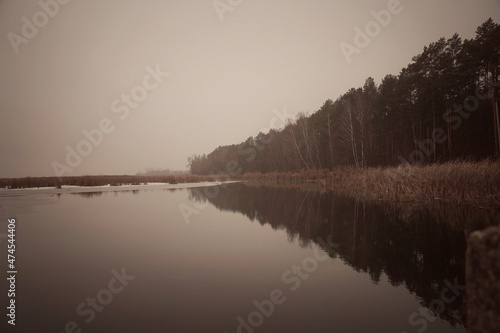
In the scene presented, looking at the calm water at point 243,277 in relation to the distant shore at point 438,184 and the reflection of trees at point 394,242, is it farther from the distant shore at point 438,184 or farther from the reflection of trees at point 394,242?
the distant shore at point 438,184

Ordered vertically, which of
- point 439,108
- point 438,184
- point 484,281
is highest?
point 439,108

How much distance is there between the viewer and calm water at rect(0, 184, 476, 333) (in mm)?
3613

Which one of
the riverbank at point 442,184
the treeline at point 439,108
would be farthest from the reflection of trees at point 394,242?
the treeline at point 439,108

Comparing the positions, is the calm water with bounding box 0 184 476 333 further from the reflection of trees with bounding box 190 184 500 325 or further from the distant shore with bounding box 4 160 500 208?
the distant shore with bounding box 4 160 500 208

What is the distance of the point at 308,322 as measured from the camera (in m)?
3.54

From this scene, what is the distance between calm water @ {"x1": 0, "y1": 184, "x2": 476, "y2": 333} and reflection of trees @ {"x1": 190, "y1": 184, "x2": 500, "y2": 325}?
3 centimetres

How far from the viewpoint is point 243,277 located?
17.2 ft

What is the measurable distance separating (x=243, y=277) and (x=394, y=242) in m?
4.62

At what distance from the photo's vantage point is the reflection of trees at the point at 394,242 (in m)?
4.61

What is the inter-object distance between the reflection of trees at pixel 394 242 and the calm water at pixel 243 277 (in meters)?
0.03

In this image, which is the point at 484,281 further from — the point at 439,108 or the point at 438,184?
the point at 439,108

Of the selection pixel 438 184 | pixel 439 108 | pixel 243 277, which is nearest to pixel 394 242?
pixel 243 277

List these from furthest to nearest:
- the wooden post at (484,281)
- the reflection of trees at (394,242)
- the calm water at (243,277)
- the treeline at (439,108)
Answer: the treeline at (439,108), the reflection of trees at (394,242), the calm water at (243,277), the wooden post at (484,281)

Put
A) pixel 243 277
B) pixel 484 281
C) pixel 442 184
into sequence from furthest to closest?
pixel 442 184, pixel 243 277, pixel 484 281
